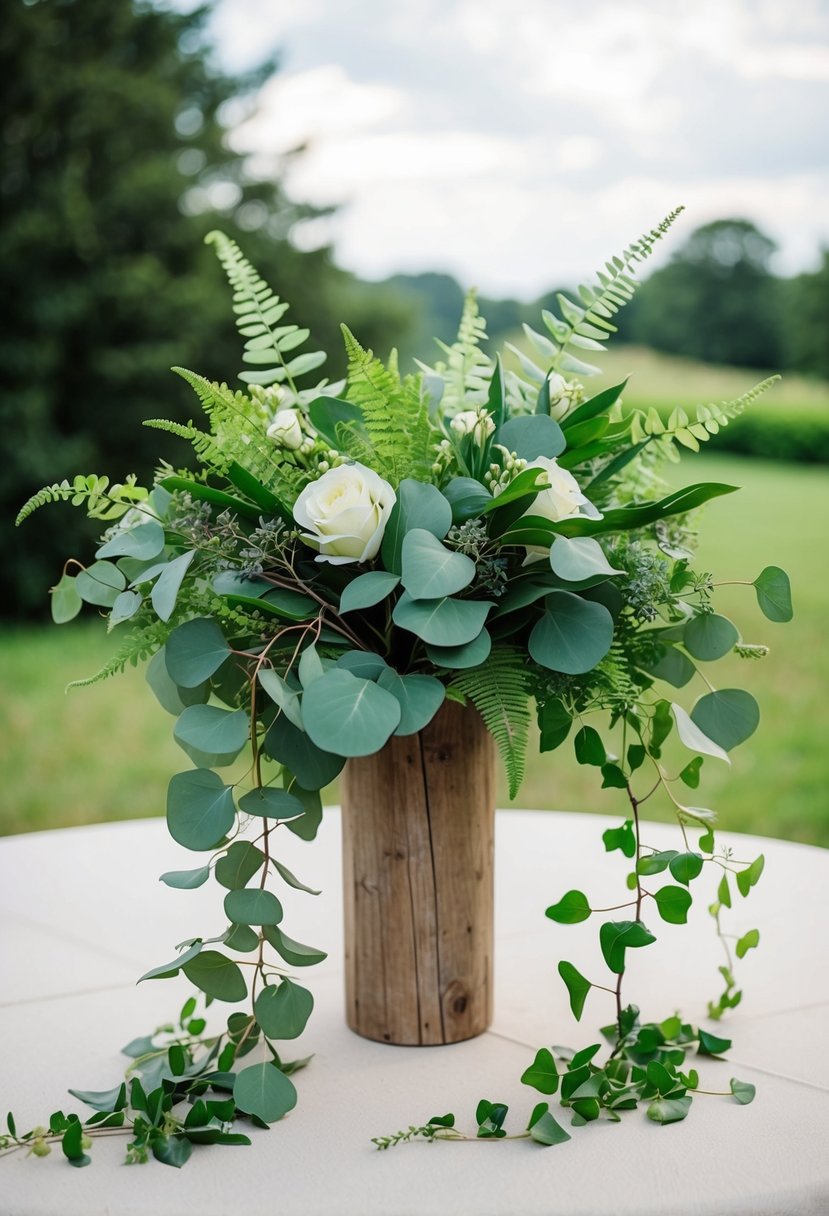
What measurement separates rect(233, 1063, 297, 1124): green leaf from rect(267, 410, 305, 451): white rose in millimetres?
507

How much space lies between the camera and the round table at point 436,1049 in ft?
2.61

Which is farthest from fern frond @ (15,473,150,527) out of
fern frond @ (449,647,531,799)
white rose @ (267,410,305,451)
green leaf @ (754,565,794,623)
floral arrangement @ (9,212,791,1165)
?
green leaf @ (754,565,794,623)

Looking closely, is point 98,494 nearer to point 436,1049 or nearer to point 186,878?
point 186,878

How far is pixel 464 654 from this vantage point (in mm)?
866

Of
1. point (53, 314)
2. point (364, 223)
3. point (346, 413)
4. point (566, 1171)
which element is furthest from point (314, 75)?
point (566, 1171)

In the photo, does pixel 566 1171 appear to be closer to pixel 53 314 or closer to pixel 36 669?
pixel 36 669

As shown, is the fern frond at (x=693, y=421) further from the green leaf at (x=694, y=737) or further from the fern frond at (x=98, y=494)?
the fern frond at (x=98, y=494)

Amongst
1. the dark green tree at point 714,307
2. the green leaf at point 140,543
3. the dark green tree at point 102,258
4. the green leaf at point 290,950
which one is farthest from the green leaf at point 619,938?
the dark green tree at point 714,307

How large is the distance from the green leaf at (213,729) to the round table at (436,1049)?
0.31 meters

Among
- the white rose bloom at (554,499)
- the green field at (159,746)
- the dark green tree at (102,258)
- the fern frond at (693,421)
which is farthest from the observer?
the dark green tree at (102,258)

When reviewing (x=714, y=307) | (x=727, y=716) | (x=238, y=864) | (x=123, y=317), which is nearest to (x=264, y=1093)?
(x=238, y=864)

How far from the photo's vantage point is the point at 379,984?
1.06 meters

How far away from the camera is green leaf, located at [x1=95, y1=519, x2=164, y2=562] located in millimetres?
936

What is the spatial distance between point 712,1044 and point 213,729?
542 mm
